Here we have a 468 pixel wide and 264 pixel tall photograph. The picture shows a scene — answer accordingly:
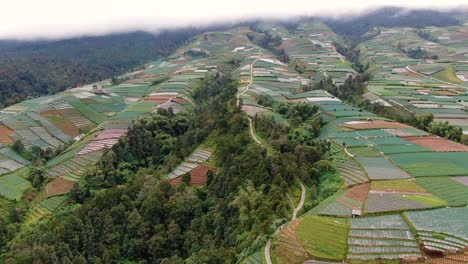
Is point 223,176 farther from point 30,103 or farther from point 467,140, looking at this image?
point 30,103

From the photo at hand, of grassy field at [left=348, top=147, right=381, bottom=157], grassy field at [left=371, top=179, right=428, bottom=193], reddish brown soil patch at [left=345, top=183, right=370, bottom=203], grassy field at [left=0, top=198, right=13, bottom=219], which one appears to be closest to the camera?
reddish brown soil patch at [left=345, top=183, right=370, bottom=203]

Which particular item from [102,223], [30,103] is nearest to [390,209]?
[102,223]

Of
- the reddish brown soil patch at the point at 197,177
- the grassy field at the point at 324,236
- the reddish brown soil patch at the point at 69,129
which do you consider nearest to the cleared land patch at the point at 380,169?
the grassy field at the point at 324,236

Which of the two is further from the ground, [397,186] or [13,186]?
[397,186]

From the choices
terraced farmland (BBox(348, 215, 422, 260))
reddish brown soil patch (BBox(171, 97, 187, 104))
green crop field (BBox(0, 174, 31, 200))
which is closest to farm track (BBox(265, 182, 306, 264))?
terraced farmland (BBox(348, 215, 422, 260))

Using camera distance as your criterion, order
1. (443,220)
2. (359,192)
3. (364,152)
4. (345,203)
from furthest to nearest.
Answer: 1. (364,152)
2. (359,192)
3. (345,203)
4. (443,220)

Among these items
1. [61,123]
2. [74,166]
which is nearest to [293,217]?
[74,166]

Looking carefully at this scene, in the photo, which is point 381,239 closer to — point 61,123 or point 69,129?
point 69,129

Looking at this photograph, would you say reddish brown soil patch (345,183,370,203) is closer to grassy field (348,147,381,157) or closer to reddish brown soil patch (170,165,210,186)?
grassy field (348,147,381,157)
